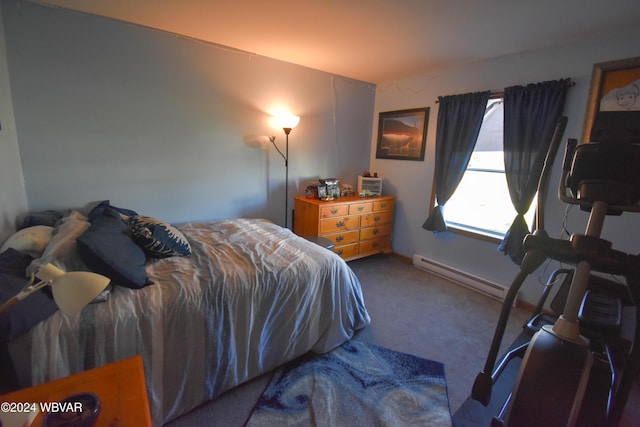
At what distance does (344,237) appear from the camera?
3.31m

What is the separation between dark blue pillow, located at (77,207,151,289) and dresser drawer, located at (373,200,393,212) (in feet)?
8.43

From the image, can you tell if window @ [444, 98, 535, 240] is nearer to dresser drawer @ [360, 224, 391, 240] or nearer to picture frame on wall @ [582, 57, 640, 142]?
picture frame on wall @ [582, 57, 640, 142]

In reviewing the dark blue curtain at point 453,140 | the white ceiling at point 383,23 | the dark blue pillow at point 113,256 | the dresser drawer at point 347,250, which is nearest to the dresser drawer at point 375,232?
the dresser drawer at point 347,250

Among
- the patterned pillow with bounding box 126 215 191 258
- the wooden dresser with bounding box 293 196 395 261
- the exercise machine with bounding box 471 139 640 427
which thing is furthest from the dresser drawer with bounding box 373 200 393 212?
the patterned pillow with bounding box 126 215 191 258

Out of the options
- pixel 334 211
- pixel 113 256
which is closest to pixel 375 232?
pixel 334 211

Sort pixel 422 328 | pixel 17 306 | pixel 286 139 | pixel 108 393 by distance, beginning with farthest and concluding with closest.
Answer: pixel 286 139 → pixel 422 328 → pixel 17 306 → pixel 108 393

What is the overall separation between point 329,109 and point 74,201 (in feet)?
9.00

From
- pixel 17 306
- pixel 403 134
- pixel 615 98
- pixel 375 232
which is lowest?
pixel 375 232

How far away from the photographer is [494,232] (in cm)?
292

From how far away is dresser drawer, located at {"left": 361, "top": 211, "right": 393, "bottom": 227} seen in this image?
3463 millimetres

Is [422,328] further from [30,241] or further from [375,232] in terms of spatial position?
[30,241]

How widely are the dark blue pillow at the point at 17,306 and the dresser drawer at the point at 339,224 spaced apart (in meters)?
2.25

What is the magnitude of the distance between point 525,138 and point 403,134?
1364 mm


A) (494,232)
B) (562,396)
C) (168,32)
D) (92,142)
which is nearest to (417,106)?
(494,232)
